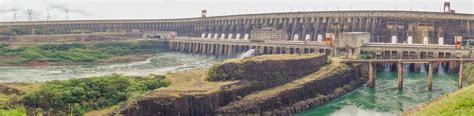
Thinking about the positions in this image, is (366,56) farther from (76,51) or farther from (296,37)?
(76,51)

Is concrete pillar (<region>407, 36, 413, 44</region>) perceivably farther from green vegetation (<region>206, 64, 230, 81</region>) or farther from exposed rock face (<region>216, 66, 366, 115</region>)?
green vegetation (<region>206, 64, 230, 81</region>)

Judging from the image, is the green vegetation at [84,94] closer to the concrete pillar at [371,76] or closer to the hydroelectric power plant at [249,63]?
the hydroelectric power plant at [249,63]

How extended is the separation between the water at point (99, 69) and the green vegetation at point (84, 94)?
25.4m

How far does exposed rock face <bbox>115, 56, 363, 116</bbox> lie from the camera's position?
1665 inches

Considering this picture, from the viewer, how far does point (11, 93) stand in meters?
44.5

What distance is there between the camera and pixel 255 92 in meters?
50.0

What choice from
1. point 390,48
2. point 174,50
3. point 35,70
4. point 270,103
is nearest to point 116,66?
point 35,70

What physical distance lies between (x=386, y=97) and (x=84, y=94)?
98.8 ft

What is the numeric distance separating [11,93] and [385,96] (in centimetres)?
3536

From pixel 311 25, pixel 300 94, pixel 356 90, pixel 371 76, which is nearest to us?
pixel 300 94

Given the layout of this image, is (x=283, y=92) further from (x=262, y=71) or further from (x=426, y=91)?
(x=426, y=91)

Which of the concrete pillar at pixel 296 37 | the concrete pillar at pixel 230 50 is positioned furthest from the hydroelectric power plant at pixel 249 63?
the concrete pillar at pixel 230 50

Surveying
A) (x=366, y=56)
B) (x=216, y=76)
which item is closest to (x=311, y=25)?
(x=366, y=56)

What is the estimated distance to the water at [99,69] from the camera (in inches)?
2904
